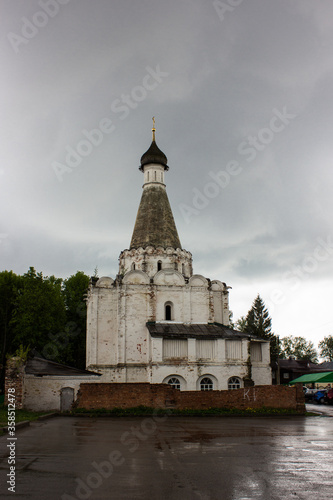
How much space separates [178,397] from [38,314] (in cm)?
1782

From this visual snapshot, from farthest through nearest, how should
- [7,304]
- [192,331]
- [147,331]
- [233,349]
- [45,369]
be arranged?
[7,304], [147,331], [192,331], [233,349], [45,369]

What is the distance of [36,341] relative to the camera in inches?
1464

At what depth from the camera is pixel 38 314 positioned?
3700cm

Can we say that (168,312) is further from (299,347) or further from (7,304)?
(299,347)

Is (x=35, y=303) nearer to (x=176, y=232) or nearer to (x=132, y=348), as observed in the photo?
(x=132, y=348)

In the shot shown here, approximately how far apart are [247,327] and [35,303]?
40.8 metres

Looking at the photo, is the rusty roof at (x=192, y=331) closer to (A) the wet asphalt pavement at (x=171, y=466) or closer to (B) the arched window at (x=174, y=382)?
(B) the arched window at (x=174, y=382)

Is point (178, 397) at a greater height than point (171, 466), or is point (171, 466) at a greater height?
point (178, 397)

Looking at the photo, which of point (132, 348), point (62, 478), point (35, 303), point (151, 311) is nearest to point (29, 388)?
point (132, 348)

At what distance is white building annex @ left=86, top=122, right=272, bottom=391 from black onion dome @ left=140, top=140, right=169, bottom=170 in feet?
Result: 16.1

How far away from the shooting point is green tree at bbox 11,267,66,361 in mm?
36812

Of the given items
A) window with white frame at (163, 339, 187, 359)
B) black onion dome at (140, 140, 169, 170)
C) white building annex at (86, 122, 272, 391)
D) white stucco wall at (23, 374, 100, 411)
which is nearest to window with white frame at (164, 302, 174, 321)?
white building annex at (86, 122, 272, 391)

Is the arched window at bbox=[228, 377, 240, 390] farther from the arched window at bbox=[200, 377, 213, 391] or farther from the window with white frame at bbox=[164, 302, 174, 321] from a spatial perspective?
the window with white frame at bbox=[164, 302, 174, 321]

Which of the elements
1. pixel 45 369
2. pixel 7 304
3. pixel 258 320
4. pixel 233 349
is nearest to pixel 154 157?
pixel 233 349
